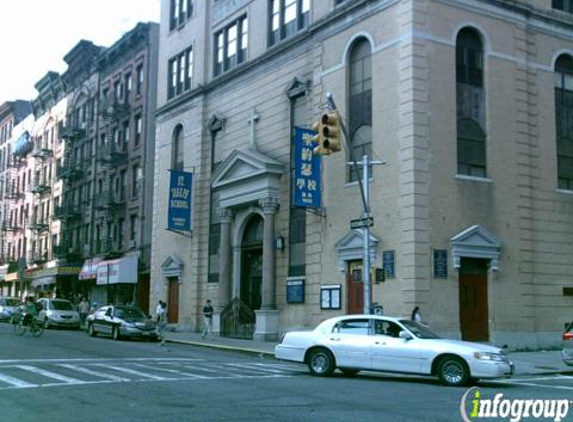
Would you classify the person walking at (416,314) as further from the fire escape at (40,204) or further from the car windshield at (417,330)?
the fire escape at (40,204)

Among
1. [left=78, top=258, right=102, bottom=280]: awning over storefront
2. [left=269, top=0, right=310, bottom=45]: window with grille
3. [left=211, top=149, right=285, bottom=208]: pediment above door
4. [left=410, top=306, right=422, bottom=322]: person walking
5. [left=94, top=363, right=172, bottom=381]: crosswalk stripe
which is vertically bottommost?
[left=94, top=363, right=172, bottom=381]: crosswalk stripe

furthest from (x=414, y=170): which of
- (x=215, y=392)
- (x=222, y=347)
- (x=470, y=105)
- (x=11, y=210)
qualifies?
(x=11, y=210)

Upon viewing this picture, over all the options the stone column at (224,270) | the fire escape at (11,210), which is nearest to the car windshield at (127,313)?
the stone column at (224,270)

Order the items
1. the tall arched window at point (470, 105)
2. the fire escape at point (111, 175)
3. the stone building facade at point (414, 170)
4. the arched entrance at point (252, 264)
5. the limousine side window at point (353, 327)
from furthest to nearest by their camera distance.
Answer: the fire escape at point (111, 175)
the arched entrance at point (252, 264)
the tall arched window at point (470, 105)
the stone building facade at point (414, 170)
the limousine side window at point (353, 327)

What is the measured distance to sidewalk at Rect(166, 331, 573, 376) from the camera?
20297mm

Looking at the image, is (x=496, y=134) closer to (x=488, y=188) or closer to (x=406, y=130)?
(x=488, y=188)

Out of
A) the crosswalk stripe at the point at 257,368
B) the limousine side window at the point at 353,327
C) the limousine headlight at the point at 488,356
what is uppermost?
the limousine side window at the point at 353,327

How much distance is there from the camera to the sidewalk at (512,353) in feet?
66.6

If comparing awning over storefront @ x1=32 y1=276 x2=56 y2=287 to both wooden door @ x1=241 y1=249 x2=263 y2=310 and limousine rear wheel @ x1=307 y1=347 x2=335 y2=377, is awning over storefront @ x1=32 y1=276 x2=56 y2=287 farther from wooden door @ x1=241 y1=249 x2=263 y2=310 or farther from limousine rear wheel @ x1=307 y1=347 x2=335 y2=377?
limousine rear wheel @ x1=307 y1=347 x2=335 y2=377

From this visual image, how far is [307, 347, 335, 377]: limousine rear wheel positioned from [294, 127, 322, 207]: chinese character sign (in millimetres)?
11140

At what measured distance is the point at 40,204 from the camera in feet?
220

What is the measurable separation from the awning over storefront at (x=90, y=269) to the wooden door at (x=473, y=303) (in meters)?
30.0

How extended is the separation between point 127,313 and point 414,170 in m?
14.5

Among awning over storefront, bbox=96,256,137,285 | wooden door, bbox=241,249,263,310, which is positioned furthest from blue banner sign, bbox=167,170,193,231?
awning over storefront, bbox=96,256,137,285
